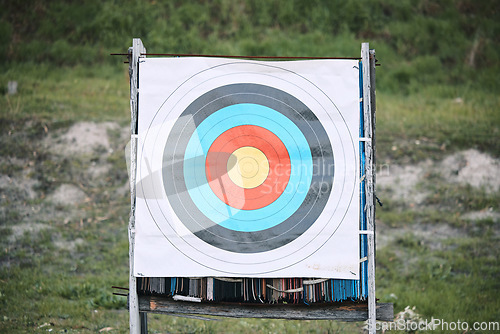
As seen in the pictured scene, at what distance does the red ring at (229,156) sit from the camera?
3.40 metres

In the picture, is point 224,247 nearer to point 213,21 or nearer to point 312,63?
point 312,63

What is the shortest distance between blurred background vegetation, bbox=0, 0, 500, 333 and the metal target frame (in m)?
1.37

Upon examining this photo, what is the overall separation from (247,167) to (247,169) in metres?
0.01

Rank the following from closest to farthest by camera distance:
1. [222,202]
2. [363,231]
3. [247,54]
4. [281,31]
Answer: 1. [363,231]
2. [222,202]
3. [247,54]
4. [281,31]

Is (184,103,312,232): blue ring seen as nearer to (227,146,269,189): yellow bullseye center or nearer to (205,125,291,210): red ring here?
(205,125,291,210): red ring

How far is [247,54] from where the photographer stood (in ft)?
29.3

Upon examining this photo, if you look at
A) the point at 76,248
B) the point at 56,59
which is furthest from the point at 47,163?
the point at 56,59

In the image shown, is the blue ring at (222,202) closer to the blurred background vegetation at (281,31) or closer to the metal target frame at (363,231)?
the metal target frame at (363,231)

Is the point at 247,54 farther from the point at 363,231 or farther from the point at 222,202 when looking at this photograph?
the point at 363,231

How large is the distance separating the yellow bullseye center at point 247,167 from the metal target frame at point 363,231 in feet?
1.95

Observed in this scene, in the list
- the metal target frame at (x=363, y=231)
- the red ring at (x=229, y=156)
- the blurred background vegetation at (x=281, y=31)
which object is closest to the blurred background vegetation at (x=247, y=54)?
the blurred background vegetation at (x=281, y=31)

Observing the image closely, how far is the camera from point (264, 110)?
11.2 ft

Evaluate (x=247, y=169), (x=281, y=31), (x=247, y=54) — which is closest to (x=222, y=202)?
(x=247, y=169)

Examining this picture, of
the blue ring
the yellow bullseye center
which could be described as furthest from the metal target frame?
the yellow bullseye center
